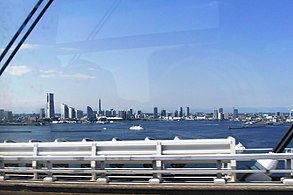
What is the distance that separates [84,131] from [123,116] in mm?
880

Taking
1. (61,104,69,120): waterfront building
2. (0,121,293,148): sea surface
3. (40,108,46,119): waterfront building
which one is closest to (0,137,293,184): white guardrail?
(0,121,293,148): sea surface

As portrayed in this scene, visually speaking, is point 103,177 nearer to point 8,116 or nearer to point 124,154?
point 124,154

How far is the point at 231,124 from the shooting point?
22.9 feet

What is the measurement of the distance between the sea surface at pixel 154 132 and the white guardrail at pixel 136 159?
18.7 inches

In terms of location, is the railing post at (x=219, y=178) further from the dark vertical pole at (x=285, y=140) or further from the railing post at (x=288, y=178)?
the dark vertical pole at (x=285, y=140)

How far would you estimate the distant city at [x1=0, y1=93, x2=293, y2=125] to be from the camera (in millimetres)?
7012

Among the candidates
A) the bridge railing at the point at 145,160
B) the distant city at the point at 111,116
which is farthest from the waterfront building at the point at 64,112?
the bridge railing at the point at 145,160

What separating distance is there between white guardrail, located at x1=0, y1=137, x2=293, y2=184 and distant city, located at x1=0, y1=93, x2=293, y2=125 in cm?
57

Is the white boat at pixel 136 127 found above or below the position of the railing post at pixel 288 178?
above

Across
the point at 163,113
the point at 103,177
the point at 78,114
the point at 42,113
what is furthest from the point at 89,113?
the point at 103,177

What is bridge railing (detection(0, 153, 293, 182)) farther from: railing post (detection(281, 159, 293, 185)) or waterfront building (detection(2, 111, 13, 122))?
waterfront building (detection(2, 111, 13, 122))

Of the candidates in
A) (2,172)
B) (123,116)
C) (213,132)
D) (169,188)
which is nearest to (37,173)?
(2,172)

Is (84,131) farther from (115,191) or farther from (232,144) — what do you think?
(232,144)

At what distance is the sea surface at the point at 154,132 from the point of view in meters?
7.05
